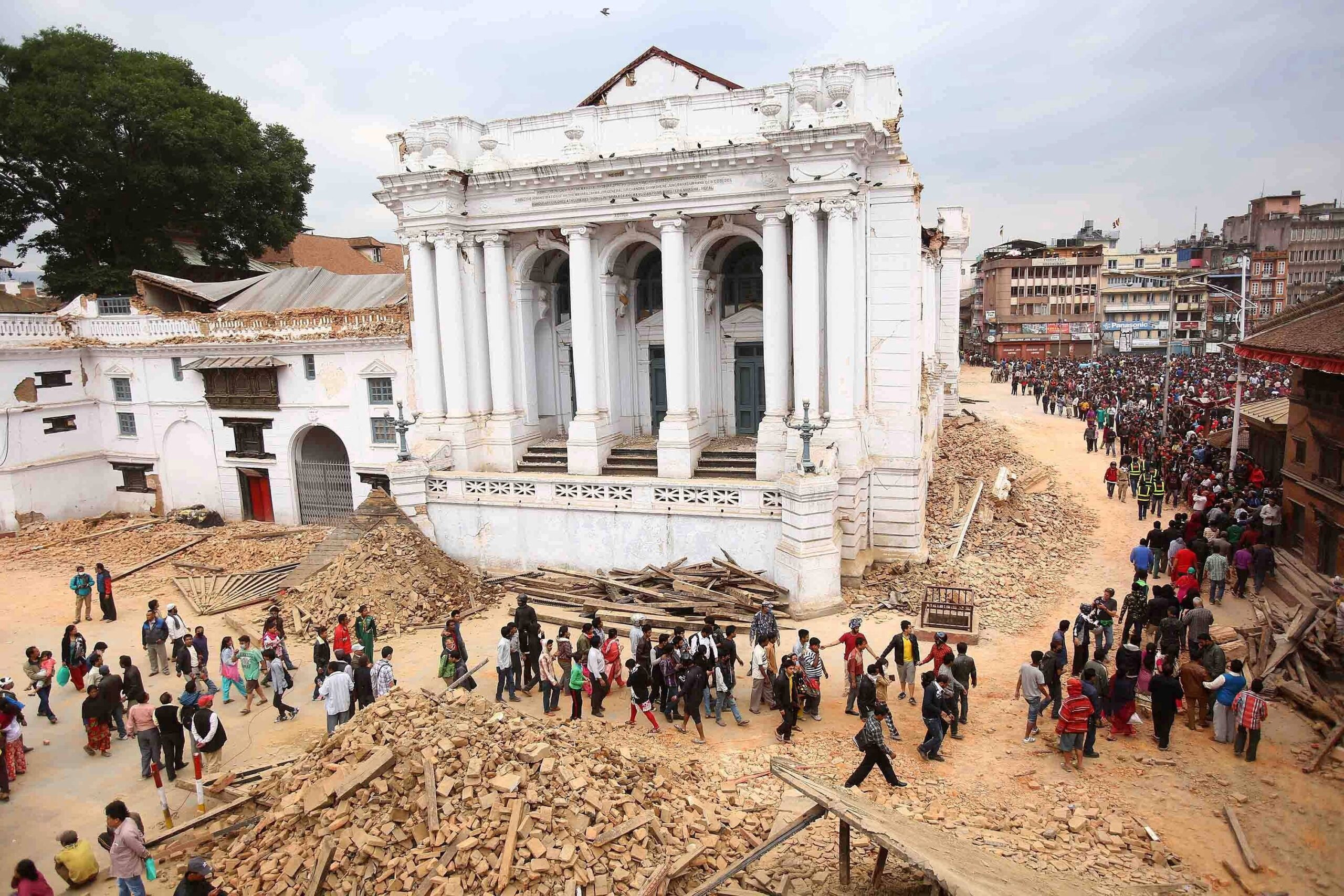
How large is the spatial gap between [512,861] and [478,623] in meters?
10.8

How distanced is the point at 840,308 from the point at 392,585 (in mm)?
12754

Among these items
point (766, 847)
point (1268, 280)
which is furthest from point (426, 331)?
point (1268, 280)

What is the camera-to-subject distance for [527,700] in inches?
588

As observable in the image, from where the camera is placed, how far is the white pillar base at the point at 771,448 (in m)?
22.4

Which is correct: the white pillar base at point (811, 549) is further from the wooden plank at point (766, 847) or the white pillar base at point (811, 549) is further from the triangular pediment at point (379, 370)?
the triangular pediment at point (379, 370)

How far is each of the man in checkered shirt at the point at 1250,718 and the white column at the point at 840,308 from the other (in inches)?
430

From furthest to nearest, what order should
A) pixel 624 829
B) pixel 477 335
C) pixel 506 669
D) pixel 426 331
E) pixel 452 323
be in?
pixel 477 335 → pixel 426 331 → pixel 452 323 → pixel 506 669 → pixel 624 829

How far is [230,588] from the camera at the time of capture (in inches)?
851

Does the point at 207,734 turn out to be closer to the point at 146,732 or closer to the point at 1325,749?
the point at 146,732

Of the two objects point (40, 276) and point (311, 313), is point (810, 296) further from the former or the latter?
point (40, 276)

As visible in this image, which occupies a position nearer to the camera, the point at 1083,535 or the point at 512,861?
the point at 512,861

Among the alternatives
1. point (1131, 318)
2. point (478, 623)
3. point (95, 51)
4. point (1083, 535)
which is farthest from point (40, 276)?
point (1131, 318)

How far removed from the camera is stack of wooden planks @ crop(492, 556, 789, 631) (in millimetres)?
18406

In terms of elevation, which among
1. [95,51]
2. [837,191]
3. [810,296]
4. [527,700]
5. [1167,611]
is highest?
[95,51]
